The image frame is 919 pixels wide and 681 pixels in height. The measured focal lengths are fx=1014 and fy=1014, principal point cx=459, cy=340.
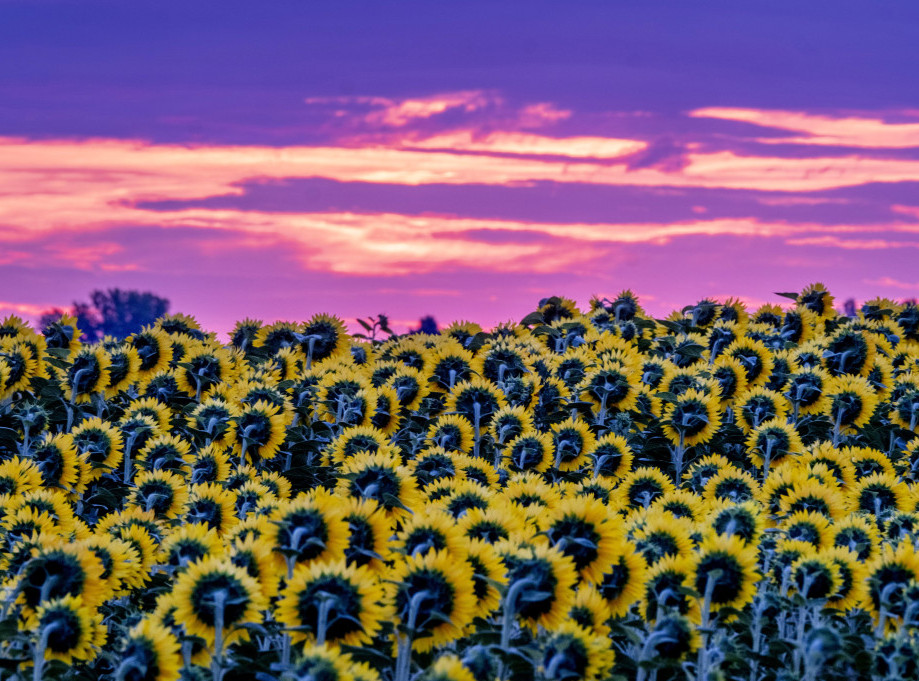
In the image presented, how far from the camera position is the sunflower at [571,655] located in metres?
4.35

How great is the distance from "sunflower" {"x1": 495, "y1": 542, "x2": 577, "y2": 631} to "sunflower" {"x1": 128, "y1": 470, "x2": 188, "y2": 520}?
399cm

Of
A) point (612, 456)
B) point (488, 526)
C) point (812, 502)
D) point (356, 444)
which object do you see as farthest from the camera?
point (612, 456)

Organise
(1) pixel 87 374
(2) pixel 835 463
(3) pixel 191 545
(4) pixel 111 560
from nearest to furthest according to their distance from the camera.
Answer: (3) pixel 191 545 < (4) pixel 111 560 < (2) pixel 835 463 < (1) pixel 87 374

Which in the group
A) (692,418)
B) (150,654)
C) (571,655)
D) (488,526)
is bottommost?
(150,654)

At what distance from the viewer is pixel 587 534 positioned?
497 centimetres

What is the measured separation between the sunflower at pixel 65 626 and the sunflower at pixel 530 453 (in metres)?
4.71

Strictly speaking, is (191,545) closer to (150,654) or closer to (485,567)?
(150,654)

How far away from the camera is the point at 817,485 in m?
7.66

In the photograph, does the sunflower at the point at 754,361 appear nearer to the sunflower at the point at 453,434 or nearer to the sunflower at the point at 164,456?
the sunflower at the point at 453,434

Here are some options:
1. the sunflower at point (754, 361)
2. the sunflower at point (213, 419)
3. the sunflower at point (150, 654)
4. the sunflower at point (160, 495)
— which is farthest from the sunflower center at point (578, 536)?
the sunflower at point (754, 361)

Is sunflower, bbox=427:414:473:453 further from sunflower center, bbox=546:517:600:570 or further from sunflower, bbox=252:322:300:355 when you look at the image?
sunflower center, bbox=546:517:600:570

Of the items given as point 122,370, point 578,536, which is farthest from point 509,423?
point 578,536

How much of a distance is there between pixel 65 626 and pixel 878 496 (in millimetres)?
6564

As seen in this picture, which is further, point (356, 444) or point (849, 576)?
point (356, 444)
